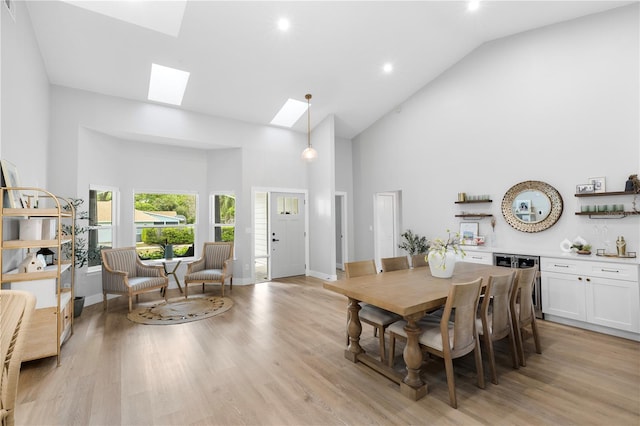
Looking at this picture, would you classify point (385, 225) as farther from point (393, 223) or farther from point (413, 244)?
point (413, 244)

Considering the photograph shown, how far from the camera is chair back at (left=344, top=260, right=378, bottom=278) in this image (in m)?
3.22

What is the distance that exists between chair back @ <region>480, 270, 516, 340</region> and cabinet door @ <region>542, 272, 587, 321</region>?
173 centimetres

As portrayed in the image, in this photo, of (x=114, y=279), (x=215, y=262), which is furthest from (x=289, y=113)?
(x=114, y=279)

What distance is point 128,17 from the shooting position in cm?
356

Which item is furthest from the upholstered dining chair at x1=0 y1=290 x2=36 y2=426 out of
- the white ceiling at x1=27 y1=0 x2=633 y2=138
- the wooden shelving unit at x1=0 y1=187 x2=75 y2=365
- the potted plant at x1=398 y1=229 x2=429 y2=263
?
the potted plant at x1=398 y1=229 x2=429 y2=263

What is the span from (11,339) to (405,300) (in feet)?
7.15

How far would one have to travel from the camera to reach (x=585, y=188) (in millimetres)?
3994

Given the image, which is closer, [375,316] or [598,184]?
[375,316]

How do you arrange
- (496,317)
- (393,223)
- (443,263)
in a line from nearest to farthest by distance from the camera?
(496,317)
(443,263)
(393,223)

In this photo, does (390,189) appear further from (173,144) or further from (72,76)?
(72,76)

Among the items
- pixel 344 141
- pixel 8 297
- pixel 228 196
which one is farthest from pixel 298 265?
pixel 8 297

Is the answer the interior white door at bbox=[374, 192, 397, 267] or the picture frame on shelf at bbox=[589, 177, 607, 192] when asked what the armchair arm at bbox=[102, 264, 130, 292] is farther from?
the picture frame on shelf at bbox=[589, 177, 607, 192]

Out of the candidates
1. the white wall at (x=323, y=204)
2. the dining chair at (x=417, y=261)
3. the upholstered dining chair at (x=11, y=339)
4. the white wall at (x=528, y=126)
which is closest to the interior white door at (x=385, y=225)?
the white wall at (x=528, y=126)

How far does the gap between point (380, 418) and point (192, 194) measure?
5.61 m
